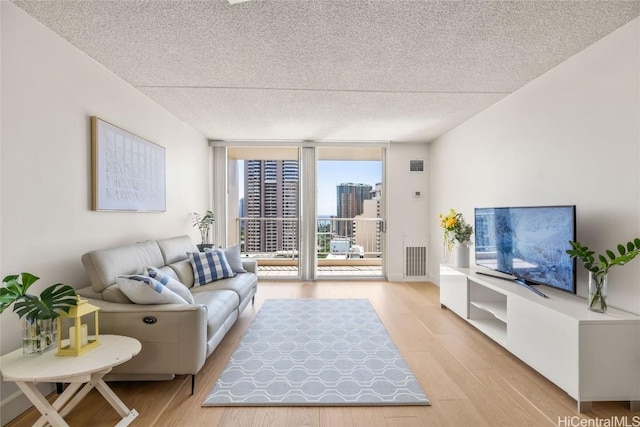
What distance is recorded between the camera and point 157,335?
2.05 metres

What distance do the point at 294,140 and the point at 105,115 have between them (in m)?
3.02

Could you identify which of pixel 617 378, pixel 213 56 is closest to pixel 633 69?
pixel 617 378

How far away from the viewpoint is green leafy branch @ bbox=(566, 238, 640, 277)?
1879 mm

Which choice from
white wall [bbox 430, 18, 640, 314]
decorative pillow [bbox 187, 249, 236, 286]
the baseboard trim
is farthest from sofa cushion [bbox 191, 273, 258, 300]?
white wall [bbox 430, 18, 640, 314]

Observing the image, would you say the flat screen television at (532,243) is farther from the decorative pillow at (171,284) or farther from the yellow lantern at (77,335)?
the yellow lantern at (77,335)

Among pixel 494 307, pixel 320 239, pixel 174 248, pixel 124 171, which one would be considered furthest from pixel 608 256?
pixel 320 239

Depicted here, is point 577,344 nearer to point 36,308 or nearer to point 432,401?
point 432,401

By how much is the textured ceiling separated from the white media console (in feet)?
6.13

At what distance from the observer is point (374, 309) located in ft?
12.8

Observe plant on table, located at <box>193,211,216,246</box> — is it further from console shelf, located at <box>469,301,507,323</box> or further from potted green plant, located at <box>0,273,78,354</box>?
console shelf, located at <box>469,301,507,323</box>

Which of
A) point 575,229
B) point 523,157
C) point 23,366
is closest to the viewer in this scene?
point 23,366

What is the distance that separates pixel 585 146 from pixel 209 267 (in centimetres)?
356

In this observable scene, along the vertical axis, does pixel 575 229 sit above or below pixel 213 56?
below

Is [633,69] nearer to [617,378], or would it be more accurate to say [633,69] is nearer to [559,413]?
[617,378]
